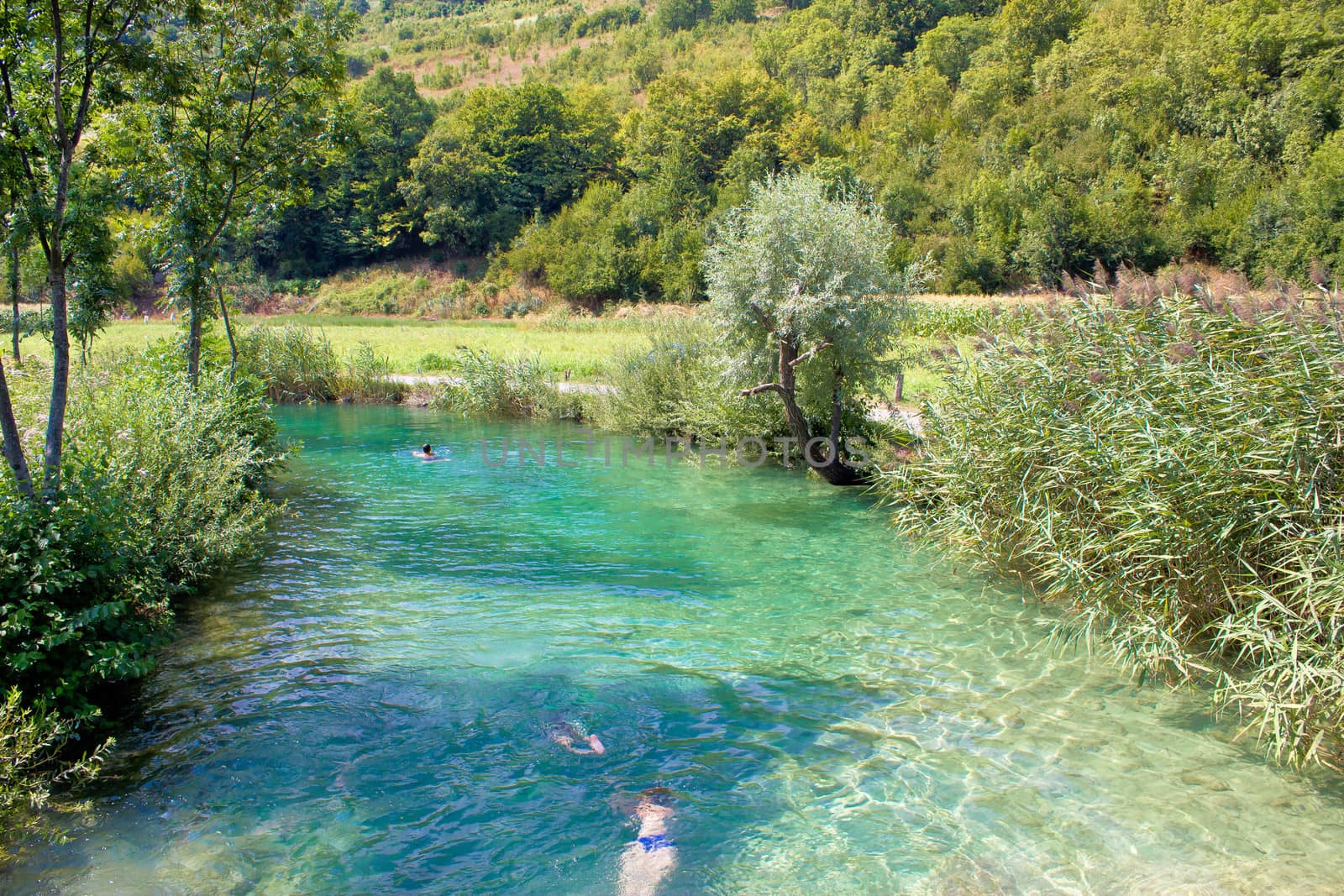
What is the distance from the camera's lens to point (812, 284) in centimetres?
1296

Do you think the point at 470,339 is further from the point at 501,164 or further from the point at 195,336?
the point at 501,164

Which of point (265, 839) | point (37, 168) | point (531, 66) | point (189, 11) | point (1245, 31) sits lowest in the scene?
point (265, 839)

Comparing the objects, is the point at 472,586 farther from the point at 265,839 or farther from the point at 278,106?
the point at 278,106

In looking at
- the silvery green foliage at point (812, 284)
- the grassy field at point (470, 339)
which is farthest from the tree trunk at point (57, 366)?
the grassy field at point (470, 339)

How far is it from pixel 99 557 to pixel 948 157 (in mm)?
68088

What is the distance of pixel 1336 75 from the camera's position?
56094mm

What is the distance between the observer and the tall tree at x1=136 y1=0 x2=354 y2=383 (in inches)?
478

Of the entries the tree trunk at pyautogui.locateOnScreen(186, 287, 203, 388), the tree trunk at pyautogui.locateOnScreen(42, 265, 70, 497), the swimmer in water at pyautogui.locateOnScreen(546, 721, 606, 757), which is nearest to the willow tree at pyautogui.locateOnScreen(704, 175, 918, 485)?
the tree trunk at pyautogui.locateOnScreen(186, 287, 203, 388)

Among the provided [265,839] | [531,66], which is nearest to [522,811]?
[265,839]

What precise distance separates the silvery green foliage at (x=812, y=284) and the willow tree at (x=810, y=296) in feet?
0.05

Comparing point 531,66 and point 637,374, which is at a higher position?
point 531,66

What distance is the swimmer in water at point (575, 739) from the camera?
6.24m

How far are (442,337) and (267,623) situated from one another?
98.5 ft

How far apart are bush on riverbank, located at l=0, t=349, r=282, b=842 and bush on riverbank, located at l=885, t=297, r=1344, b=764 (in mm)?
7330
